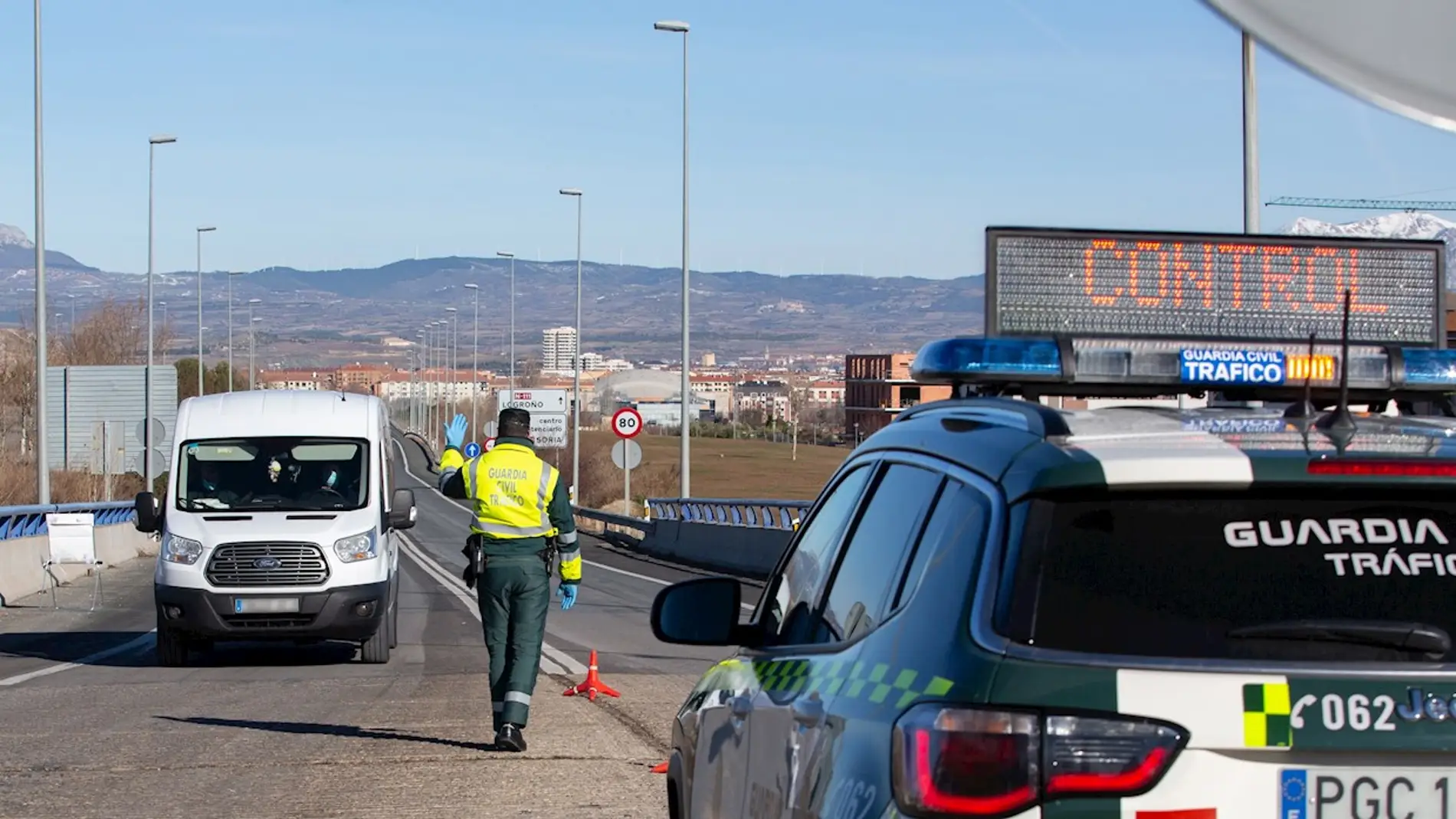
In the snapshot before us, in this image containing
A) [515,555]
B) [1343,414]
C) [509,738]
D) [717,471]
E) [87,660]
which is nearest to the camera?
[1343,414]

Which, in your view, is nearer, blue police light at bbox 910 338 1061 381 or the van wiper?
the van wiper

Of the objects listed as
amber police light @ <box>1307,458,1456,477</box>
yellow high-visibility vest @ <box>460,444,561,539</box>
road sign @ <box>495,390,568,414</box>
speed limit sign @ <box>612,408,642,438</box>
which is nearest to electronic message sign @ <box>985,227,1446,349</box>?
amber police light @ <box>1307,458,1456,477</box>

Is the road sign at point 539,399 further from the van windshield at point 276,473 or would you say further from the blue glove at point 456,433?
the blue glove at point 456,433

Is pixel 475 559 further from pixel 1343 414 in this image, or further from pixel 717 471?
pixel 717 471

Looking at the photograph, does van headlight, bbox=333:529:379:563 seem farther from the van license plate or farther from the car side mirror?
the car side mirror

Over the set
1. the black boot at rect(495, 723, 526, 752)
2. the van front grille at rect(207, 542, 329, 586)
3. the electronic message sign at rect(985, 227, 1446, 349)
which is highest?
the electronic message sign at rect(985, 227, 1446, 349)

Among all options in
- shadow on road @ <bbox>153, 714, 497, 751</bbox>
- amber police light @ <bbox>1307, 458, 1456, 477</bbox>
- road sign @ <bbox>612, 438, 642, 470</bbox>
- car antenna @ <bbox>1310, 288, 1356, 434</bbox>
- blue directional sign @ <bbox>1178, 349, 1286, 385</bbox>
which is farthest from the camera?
road sign @ <bbox>612, 438, 642, 470</bbox>

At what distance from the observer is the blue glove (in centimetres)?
1362

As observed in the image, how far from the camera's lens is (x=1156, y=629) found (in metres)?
3.02

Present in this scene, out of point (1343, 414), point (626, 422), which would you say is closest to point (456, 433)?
point (1343, 414)

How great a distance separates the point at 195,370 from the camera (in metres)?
110

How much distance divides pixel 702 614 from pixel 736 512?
30.8 meters

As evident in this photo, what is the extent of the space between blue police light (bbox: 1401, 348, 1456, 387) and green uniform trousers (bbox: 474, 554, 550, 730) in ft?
20.1

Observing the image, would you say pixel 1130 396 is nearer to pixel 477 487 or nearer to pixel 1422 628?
pixel 1422 628
